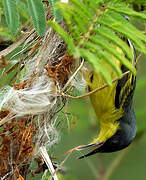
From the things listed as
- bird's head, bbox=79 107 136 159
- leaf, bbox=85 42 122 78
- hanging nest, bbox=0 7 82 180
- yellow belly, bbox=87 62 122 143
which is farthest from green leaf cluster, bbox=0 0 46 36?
bird's head, bbox=79 107 136 159

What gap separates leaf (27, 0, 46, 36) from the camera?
2482mm

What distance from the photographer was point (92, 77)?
3521 mm

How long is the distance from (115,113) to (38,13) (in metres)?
1.58

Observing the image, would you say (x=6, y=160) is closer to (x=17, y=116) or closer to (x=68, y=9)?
(x=17, y=116)

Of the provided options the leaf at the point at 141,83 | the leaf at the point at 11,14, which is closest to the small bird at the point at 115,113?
the leaf at the point at 141,83

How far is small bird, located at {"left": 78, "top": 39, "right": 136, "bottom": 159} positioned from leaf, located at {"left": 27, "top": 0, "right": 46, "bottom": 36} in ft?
3.44

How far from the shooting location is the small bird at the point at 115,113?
3590 mm

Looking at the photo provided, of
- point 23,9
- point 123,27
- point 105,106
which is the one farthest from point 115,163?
point 123,27

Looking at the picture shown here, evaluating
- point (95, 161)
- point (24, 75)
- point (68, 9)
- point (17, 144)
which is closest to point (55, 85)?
point (24, 75)

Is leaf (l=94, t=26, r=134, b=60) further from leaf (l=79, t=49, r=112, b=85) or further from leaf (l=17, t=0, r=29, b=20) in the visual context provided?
leaf (l=17, t=0, r=29, b=20)

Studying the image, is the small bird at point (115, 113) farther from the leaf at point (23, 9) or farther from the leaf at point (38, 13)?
the leaf at point (38, 13)

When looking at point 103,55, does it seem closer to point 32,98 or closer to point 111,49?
point 111,49

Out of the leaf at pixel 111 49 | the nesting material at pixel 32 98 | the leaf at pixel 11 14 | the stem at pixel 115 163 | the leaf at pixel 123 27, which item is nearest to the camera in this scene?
the leaf at pixel 111 49

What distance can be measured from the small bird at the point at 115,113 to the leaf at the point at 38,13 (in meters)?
1.05
